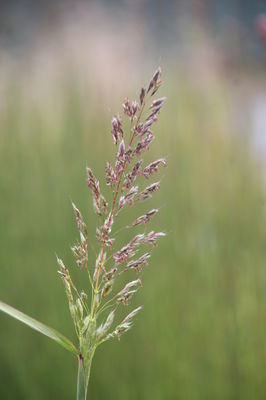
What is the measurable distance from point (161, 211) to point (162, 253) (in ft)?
0.41

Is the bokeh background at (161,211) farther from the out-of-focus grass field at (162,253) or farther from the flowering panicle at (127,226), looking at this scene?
the flowering panicle at (127,226)

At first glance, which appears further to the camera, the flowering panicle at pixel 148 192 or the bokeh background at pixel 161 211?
the bokeh background at pixel 161 211

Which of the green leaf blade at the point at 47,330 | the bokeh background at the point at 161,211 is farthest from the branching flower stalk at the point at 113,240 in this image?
the bokeh background at the point at 161,211

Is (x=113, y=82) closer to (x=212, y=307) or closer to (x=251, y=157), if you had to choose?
(x=251, y=157)

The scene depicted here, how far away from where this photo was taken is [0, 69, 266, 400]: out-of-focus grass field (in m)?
1.70

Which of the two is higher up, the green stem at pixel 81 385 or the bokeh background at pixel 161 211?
the bokeh background at pixel 161 211

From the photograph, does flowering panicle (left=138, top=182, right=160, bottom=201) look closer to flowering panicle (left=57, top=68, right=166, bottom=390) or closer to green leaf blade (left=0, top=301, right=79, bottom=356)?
flowering panicle (left=57, top=68, right=166, bottom=390)

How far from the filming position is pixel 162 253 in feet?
6.06

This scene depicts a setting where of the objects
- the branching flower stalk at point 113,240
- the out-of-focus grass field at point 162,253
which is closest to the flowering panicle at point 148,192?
the branching flower stalk at point 113,240

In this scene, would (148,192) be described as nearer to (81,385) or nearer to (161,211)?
(81,385)

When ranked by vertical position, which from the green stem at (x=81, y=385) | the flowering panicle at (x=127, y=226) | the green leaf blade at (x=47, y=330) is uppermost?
the flowering panicle at (x=127, y=226)

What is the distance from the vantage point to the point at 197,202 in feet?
6.46

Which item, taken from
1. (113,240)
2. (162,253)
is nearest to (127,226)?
(113,240)

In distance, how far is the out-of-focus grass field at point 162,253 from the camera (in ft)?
5.57
